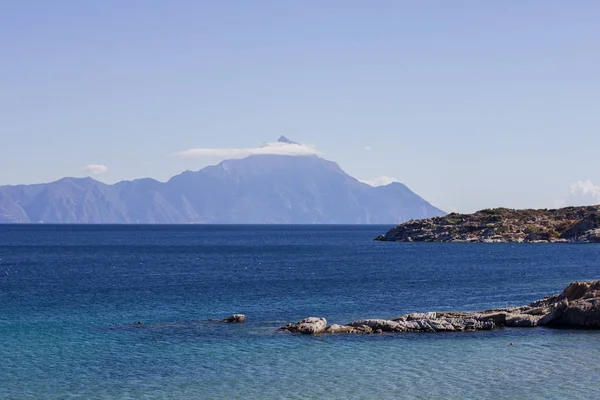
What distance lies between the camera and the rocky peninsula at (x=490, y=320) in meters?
60.4

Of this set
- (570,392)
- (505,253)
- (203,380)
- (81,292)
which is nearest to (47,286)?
(81,292)

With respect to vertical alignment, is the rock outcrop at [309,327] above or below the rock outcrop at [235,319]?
above

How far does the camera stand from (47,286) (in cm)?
10225

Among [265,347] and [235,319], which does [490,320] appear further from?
[235,319]

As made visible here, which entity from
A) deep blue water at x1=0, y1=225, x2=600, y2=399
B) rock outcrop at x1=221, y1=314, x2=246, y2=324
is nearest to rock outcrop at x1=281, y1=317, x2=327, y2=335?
deep blue water at x1=0, y1=225, x2=600, y2=399

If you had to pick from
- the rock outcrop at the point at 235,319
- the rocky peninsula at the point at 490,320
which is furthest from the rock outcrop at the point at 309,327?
the rock outcrop at the point at 235,319

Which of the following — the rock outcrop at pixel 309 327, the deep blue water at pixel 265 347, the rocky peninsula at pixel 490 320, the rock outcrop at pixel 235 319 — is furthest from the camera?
the rock outcrop at pixel 235 319

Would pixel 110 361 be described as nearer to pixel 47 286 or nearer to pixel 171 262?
pixel 47 286

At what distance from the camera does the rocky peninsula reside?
60.4m

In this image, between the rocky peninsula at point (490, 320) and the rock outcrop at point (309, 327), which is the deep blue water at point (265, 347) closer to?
the rock outcrop at point (309, 327)

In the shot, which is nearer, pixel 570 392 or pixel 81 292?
pixel 570 392

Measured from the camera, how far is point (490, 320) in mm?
62844

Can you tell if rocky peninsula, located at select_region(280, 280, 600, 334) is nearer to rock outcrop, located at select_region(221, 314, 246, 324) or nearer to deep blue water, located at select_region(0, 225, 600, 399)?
deep blue water, located at select_region(0, 225, 600, 399)

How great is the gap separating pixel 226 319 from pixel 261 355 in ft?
53.3
